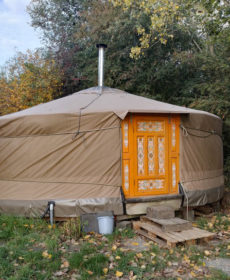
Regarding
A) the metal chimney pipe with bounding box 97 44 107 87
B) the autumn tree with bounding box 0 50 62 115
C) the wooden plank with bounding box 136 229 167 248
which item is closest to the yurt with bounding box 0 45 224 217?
the wooden plank with bounding box 136 229 167 248

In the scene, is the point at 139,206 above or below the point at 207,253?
above

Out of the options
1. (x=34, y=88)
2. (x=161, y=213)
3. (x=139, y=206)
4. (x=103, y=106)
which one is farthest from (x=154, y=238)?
(x=34, y=88)

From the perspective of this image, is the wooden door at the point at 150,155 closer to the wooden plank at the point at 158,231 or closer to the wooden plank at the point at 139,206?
the wooden plank at the point at 139,206

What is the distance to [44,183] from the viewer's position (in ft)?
14.9

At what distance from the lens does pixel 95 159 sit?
177 inches

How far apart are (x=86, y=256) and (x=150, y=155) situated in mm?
2016

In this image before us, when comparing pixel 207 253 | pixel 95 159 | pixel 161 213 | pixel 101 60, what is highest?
pixel 101 60

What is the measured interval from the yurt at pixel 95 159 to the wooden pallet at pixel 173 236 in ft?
1.70

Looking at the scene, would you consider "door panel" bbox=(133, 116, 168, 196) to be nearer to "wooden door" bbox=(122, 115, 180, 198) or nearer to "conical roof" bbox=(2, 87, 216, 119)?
"wooden door" bbox=(122, 115, 180, 198)

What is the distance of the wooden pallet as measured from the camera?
3.61 m

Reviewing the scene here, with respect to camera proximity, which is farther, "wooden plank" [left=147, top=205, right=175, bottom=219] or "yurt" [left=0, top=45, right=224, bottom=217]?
"yurt" [left=0, top=45, right=224, bottom=217]

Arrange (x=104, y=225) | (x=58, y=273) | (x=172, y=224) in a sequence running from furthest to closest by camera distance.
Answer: (x=104, y=225) < (x=172, y=224) < (x=58, y=273)

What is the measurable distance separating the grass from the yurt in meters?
0.47

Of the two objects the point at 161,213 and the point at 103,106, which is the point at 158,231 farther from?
the point at 103,106
